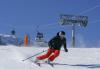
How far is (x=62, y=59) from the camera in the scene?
19.8 m

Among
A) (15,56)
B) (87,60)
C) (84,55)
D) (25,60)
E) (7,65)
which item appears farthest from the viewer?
(84,55)

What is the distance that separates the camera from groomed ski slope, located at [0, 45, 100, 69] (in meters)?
14.9

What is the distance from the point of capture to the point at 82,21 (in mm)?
82938

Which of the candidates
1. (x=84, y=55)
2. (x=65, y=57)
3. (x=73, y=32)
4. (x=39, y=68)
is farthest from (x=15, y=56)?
(x=73, y=32)

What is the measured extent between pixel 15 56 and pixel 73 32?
6252 cm

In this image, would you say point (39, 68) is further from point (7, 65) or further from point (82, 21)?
point (82, 21)

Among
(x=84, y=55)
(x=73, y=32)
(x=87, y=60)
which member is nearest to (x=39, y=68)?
(x=87, y=60)

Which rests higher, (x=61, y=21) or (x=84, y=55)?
(x=61, y=21)

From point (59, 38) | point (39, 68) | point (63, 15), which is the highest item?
point (63, 15)

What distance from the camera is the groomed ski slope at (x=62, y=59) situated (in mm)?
14883

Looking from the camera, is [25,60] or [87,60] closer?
[25,60]

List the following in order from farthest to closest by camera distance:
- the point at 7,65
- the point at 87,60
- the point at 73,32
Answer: the point at 73,32
the point at 87,60
the point at 7,65

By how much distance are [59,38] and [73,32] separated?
62117 millimetres

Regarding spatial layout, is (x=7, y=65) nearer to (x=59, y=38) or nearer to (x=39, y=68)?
(x=39, y=68)
